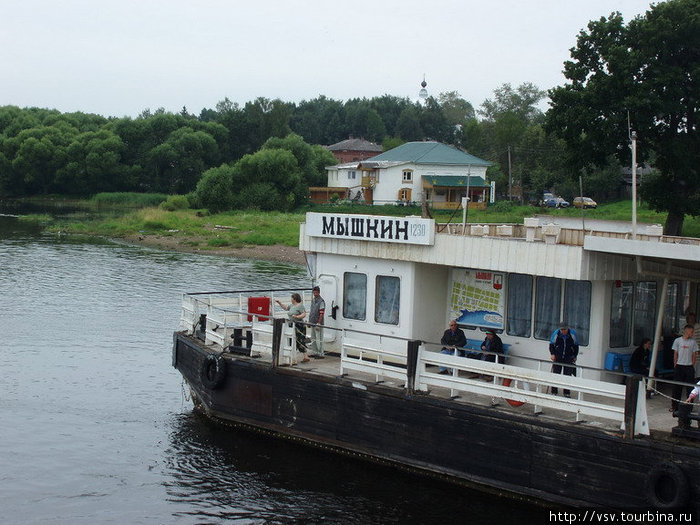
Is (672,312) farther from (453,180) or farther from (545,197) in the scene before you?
(453,180)

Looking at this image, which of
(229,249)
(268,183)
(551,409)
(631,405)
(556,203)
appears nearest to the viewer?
(631,405)

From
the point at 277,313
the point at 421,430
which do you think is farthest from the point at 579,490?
the point at 277,313

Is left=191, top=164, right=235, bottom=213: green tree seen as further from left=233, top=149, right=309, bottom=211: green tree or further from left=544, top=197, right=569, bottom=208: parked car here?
left=544, top=197, right=569, bottom=208: parked car

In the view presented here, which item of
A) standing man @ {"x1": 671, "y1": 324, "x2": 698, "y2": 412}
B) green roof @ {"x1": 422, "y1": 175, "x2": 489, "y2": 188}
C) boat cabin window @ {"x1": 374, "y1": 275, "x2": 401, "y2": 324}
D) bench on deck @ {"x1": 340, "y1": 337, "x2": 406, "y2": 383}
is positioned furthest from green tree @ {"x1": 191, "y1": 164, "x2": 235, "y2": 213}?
standing man @ {"x1": 671, "y1": 324, "x2": 698, "y2": 412}

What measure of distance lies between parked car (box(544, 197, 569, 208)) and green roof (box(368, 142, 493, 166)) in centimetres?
974

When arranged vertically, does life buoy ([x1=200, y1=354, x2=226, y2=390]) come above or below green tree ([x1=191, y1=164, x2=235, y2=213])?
below

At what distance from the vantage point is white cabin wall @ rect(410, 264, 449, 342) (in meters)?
17.0

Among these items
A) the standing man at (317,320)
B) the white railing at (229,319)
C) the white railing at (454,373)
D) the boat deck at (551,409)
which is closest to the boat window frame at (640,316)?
the boat deck at (551,409)

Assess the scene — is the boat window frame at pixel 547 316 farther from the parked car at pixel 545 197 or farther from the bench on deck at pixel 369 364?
the parked car at pixel 545 197

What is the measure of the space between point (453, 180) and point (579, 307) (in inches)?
2909

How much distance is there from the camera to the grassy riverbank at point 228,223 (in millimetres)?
59438

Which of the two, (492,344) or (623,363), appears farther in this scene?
(492,344)

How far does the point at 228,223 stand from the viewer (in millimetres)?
68688

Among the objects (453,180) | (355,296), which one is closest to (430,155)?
(453,180)
